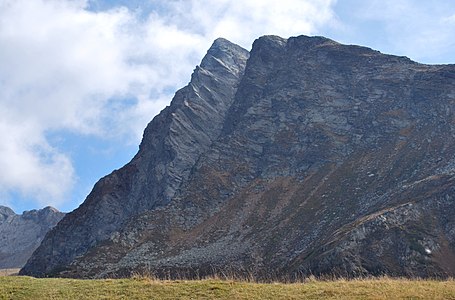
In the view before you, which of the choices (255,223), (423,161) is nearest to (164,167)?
(255,223)

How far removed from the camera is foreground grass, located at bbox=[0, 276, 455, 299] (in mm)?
19500

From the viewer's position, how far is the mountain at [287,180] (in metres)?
59.1

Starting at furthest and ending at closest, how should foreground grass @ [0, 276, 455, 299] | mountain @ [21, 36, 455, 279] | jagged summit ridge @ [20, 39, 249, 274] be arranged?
jagged summit ridge @ [20, 39, 249, 274] → mountain @ [21, 36, 455, 279] → foreground grass @ [0, 276, 455, 299]

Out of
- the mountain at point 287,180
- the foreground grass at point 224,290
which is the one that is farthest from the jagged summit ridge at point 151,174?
the foreground grass at point 224,290

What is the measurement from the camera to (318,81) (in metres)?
120

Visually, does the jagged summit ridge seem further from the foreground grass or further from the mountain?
the foreground grass

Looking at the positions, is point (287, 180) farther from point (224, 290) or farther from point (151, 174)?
point (224, 290)

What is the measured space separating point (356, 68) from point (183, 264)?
2709 inches

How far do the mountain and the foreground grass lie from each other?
104 feet

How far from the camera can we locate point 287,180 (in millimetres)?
97688

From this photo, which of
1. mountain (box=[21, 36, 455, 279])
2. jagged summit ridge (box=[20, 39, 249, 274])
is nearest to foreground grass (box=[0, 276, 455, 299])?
mountain (box=[21, 36, 455, 279])

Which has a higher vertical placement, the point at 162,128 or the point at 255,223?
the point at 162,128

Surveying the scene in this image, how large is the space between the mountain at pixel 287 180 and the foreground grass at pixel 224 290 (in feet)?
104

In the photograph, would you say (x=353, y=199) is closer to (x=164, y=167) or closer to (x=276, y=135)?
(x=276, y=135)
